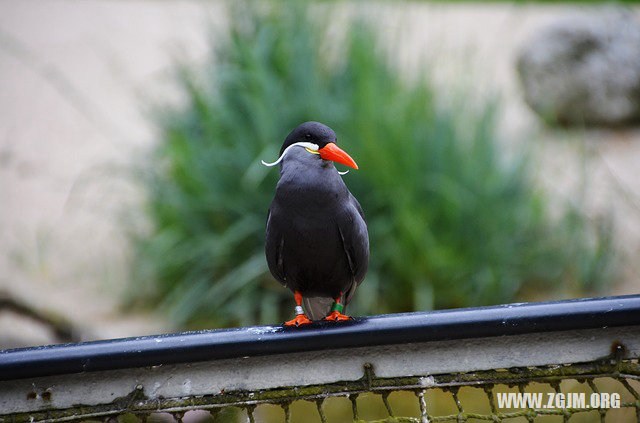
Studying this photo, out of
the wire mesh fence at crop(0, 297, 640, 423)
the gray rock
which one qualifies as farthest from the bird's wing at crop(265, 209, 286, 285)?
the gray rock

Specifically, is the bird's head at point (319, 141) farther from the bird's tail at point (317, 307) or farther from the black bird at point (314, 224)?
the bird's tail at point (317, 307)

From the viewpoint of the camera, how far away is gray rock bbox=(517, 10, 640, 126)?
4.95 meters

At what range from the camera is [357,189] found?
3.21 meters

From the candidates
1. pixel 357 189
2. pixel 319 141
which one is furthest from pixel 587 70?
pixel 319 141

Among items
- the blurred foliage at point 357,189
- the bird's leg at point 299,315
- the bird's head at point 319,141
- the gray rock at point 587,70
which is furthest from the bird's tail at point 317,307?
the gray rock at point 587,70

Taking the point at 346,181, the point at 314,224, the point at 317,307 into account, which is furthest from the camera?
the point at 346,181

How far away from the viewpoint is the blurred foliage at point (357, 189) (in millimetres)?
3162

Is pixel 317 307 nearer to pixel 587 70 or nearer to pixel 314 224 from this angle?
pixel 314 224

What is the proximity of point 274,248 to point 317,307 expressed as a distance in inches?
12.8

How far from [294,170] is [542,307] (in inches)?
19.6

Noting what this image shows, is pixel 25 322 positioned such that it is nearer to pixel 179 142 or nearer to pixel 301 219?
pixel 179 142

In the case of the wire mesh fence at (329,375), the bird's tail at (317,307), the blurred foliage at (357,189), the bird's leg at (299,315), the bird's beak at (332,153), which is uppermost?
the blurred foliage at (357,189)

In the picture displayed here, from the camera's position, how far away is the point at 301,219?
1.41 meters

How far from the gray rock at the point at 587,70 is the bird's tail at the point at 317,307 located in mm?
3594
